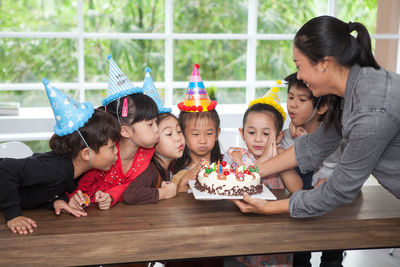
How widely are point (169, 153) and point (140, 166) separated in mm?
216

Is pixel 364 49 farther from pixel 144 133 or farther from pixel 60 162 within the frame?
pixel 60 162

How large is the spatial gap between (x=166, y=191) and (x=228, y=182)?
0.28m

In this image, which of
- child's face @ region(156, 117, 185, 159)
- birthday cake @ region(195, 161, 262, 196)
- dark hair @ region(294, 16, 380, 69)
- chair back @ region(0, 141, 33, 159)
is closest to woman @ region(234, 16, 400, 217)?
dark hair @ region(294, 16, 380, 69)

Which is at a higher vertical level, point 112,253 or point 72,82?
point 72,82

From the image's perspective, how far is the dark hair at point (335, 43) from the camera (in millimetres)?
1676

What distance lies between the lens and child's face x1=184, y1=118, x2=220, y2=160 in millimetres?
2450

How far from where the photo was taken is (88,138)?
A: 1885mm

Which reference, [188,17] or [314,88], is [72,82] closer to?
[188,17]

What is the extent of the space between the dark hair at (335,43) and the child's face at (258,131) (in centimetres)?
81

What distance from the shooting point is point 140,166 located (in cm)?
217

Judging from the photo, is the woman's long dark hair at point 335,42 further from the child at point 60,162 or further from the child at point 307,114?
the child at point 60,162

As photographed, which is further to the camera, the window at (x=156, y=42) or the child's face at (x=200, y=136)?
the window at (x=156, y=42)

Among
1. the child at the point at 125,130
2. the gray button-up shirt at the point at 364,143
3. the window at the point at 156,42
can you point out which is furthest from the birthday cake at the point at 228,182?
the window at the point at 156,42

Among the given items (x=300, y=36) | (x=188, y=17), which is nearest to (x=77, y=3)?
(x=188, y=17)
